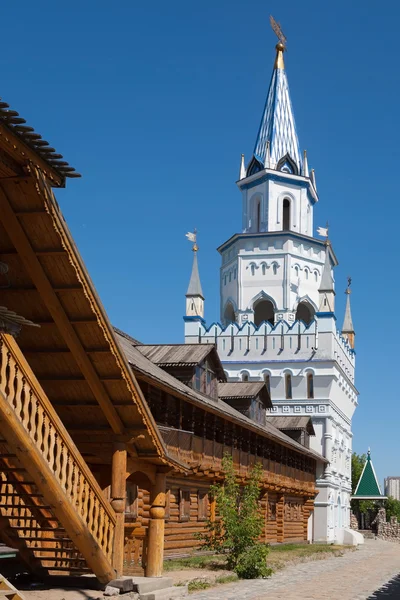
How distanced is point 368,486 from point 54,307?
207 ft

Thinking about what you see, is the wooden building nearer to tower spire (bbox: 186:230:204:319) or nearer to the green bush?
the green bush

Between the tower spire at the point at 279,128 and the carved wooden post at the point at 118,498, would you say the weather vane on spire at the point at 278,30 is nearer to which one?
the tower spire at the point at 279,128

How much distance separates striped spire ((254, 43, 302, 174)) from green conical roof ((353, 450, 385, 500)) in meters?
28.0

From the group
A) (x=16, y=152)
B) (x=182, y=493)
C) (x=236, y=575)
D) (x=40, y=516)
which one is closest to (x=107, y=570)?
(x=40, y=516)

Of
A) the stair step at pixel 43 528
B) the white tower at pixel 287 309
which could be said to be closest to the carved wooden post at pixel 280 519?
the white tower at pixel 287 309

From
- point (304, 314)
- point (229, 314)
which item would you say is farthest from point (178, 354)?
point (304, 314)

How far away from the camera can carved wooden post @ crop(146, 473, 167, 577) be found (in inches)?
612

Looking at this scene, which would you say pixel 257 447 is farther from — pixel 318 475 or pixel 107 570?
pixel 107 570

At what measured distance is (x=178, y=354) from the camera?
2970 centimetres

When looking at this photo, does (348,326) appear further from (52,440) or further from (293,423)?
(52,440)

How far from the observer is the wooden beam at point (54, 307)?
11.5 m

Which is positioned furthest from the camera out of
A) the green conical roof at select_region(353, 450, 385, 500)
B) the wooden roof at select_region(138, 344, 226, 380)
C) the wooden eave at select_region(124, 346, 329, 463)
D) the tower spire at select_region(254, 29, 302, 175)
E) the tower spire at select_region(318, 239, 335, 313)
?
the green conical roof at select_region(353, 450, 385, 500)

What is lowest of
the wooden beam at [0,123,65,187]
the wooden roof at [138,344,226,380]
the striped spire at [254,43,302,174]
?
the wooden beam at [0,123,65,187]

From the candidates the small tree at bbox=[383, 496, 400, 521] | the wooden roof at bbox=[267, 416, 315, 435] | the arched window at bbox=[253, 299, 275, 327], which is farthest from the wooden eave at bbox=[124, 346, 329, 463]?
the small tree at bbox=[383, 496, 400, 521]
